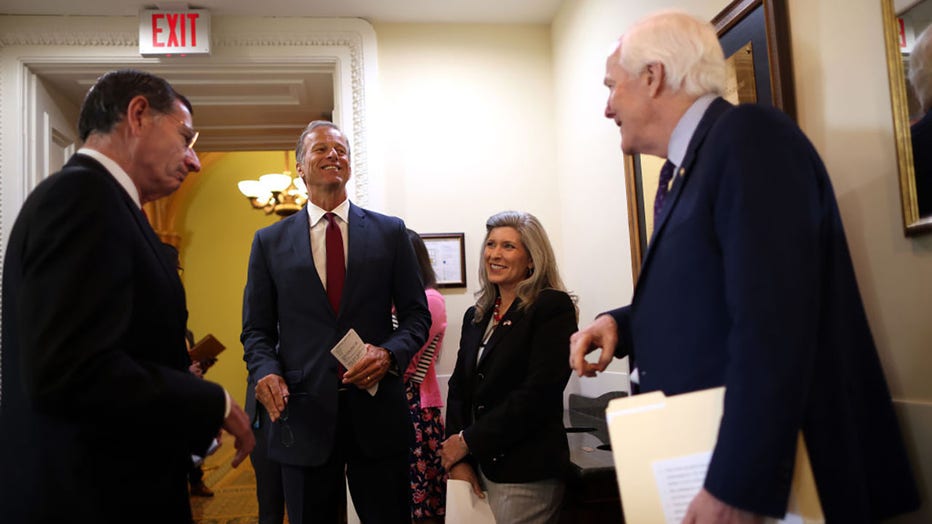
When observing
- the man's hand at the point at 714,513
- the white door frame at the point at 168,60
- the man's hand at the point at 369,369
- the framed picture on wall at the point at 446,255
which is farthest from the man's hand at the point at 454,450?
the white door frame at the point at 168,60

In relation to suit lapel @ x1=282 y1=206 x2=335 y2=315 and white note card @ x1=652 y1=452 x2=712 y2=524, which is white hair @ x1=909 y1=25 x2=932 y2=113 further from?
suit lapel @ x1=282 y1=206 x2=335 y2=315

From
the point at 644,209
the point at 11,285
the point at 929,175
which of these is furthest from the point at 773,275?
the point at 644,209

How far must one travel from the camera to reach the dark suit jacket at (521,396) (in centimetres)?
216

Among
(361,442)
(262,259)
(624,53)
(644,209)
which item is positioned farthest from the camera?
(644,209)

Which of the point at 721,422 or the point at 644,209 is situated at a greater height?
the point at 644,209

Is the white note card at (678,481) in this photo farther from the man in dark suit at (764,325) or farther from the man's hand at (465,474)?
the man's hand at (465,474)

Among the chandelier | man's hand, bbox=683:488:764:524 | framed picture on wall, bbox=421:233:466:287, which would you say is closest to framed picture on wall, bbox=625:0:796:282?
man's hand, bbox=683:488:764:524

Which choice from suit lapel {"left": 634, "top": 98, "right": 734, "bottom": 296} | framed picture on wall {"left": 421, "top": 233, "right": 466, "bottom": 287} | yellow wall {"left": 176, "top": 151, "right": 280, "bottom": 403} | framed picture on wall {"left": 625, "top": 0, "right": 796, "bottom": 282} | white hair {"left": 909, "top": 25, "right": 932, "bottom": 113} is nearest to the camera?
suit lapel {"left": 634, "top": 98, "right": 734, "bottom": 296}

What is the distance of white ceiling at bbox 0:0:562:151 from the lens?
3923 mm

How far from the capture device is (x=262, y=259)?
2234 millimetres

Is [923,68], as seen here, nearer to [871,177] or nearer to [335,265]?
[871,177]

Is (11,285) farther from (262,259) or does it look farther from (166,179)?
(262,259)

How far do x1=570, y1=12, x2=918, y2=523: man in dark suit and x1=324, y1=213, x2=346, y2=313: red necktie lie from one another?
1130 millimetres

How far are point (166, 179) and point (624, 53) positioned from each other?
0.99m
